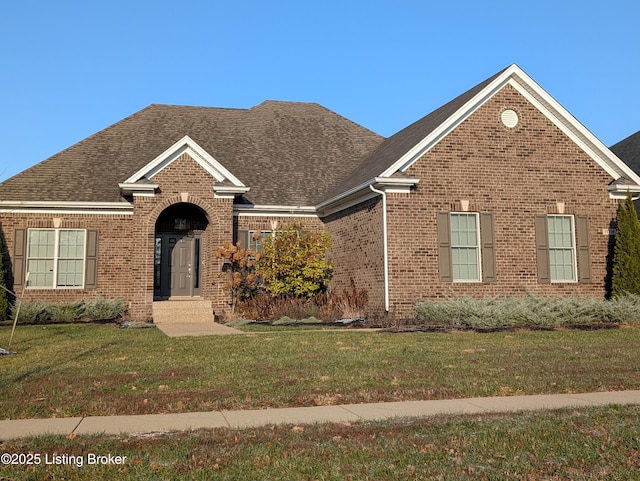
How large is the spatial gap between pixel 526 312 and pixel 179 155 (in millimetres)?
10760

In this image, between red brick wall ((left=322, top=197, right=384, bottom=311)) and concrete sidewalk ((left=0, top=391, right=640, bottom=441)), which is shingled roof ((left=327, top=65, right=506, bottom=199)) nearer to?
red brick wall ((left=322, top=197, right=384, bottom=311))

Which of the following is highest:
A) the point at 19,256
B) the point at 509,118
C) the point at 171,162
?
the point at 509,118

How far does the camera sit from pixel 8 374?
8.51m

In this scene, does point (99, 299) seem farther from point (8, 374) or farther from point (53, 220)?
point (8, 374)

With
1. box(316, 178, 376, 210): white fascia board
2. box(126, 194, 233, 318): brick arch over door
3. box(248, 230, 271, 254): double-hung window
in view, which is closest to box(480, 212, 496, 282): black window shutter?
box(316, 178, 376, 210): white fascia board

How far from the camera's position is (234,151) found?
23.6m

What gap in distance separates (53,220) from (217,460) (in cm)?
1656

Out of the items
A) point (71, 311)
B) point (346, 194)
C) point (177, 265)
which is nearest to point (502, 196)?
point (346, 194)

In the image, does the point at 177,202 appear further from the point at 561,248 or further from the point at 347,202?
the point at 561,248

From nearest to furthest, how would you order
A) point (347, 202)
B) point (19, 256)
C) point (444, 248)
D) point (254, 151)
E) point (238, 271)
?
point (444, 248)
point (19, 256)
point (238, 271)
point (347, 202)
point (254, 151)

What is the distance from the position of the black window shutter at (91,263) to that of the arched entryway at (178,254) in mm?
1832

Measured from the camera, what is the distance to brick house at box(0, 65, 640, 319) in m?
17.3

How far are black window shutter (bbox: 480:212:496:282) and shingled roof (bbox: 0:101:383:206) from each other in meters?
6.05

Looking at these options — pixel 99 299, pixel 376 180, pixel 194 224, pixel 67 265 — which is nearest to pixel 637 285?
pixel 376 180
